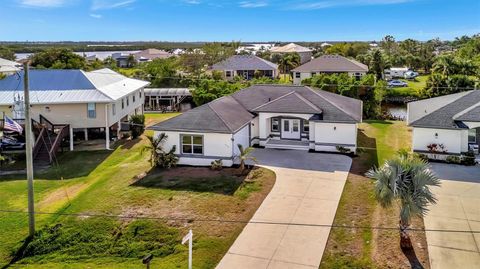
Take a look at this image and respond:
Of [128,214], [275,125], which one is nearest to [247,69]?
[275,125]

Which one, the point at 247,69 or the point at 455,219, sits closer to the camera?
the point at 455,219

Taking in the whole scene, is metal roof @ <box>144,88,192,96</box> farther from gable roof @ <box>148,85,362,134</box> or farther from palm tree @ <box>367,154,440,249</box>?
palm tree @ <box>367,154,440,249</box>

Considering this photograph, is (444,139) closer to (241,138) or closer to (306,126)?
(306,126)

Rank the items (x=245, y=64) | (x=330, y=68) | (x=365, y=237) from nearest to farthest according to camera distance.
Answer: (x=365, y=237), (x=330, y=68), (x=245, y=64)

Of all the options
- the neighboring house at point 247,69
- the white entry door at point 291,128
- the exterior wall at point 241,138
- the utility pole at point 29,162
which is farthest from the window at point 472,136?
the neighboring house at point 247,69

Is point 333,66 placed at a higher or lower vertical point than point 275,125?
higher

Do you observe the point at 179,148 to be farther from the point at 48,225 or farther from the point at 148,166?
the point at 48,225

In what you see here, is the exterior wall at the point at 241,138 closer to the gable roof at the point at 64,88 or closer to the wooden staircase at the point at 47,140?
the gable roof at the point at 64,88
